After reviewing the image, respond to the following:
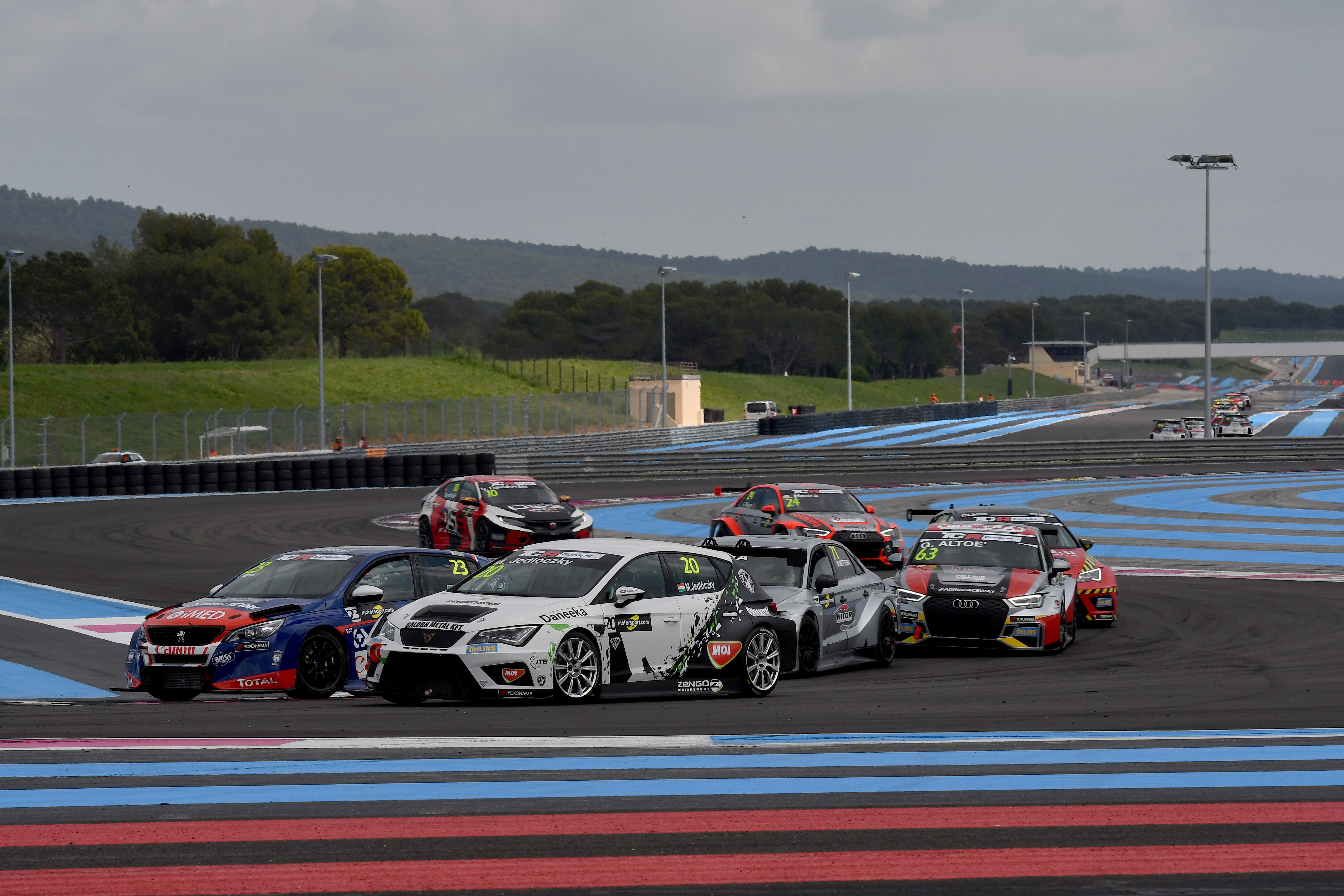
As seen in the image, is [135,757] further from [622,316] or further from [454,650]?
[622,316]

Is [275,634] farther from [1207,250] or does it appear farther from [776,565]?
[1207,250]

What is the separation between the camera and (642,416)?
78500 millimetres

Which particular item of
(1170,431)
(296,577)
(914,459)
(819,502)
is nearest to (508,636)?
(296,577)

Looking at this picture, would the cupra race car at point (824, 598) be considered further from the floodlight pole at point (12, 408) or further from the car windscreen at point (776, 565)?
the floodlight pole at point (12, 408)

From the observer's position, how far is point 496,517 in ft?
83.9

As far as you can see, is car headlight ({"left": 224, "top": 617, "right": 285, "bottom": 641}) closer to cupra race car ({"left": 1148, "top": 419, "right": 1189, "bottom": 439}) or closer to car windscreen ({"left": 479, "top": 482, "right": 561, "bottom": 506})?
car windscreen ({"left": 479, "top": 482, "right": 561, "bottom": 506})

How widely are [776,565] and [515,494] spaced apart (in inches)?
501

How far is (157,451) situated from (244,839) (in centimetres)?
5684

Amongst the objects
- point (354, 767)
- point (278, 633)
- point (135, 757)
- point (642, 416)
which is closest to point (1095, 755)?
point (354, 767)

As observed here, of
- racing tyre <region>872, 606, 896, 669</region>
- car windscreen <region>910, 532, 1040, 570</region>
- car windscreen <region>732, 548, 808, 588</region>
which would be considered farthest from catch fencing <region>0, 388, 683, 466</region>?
racing tyre <region>872, 606, 896, 669</region>

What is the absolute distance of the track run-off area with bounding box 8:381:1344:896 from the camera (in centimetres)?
613

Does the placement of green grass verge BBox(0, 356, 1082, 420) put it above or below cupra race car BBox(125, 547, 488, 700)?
above

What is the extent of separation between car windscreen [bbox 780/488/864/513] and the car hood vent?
1281 centimetres

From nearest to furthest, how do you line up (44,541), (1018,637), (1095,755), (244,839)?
1. (244,839)
2. (1095,755)
3. (1018,637)
4. (44,541)
